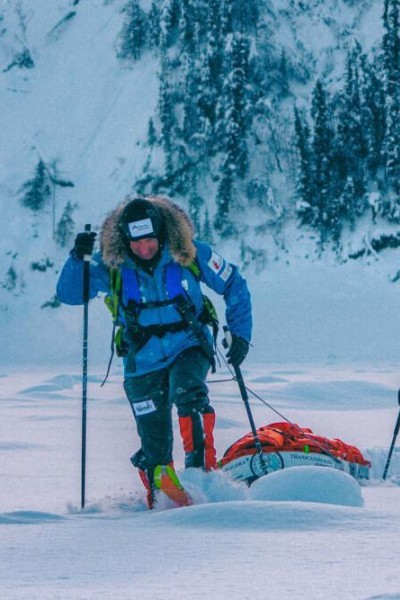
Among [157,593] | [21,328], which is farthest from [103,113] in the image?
[157,593]

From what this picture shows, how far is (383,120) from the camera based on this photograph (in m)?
24.1

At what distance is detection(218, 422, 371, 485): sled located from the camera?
196 inches

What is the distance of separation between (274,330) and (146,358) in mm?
16701

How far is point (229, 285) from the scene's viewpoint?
15.5 ft

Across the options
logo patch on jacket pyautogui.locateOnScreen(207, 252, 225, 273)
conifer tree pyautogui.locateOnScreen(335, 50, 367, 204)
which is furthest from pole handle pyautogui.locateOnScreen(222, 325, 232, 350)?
conifer tree pyautogui.locateOnScreen(335, 50, 367, 204)

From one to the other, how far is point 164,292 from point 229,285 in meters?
0.45

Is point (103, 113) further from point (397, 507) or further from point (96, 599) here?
point (96, 599)

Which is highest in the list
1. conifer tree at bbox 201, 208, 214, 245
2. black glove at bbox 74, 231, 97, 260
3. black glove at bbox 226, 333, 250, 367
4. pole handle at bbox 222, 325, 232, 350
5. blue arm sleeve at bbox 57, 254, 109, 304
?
conifer tree at bbox 201, 208, 214, 245

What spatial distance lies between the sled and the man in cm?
48

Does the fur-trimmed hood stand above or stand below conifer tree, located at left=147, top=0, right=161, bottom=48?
below

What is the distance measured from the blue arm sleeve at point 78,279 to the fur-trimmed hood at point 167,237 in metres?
0.24

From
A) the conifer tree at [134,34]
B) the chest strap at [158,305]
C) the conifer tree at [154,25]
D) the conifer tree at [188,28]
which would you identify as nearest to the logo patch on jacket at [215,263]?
the chest strap at [158,305]

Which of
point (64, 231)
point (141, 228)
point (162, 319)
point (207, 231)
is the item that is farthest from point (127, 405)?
point (64, 231)

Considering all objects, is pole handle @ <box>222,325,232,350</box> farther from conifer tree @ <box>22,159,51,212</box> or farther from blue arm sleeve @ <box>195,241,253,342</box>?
conifer tree @ <box>22,159,51,212</box>
